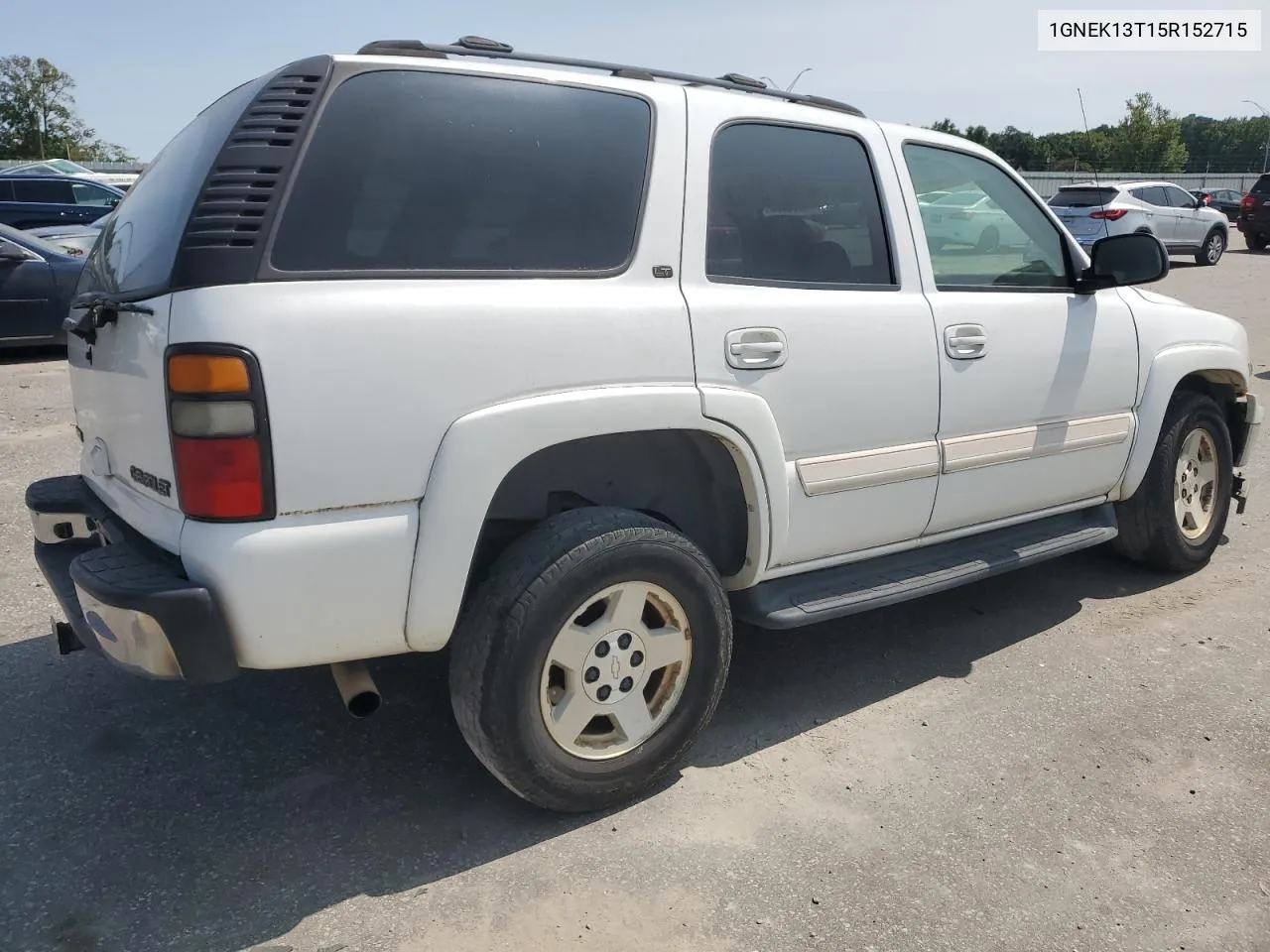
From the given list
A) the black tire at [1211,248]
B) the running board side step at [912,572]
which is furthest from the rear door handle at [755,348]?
the black tire at [1211,248]

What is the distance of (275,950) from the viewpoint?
2.37 m

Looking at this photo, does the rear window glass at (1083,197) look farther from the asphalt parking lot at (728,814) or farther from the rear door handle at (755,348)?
the rear door handle at (755,348)

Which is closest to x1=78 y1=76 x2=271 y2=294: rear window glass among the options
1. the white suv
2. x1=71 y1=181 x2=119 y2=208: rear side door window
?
the white suv

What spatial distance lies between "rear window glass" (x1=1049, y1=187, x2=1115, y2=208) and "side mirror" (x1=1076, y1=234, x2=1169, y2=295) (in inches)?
644

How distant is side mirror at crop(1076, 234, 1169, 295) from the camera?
3916mm

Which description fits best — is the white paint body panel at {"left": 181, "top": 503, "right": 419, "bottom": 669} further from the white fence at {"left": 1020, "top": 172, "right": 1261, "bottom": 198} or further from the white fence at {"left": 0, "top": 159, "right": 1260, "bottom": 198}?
the white fence at {"left": 1020, "top": 172, "right": 1261, "bottom": 198}

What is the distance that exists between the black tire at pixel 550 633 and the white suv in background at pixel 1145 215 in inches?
679

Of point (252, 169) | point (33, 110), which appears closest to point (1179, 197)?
point (252, 169)

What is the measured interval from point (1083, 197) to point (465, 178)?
19.1 meters

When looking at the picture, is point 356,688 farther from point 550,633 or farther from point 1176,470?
point 1176,470

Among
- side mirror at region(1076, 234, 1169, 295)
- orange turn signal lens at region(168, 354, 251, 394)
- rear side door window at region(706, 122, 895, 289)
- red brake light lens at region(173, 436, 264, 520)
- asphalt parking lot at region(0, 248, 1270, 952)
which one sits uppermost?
rear side door window at region(706, 122, 895, 289)

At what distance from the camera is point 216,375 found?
2.26m

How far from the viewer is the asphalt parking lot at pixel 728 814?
2500 millimetres

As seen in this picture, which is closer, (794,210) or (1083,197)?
(794,210)
